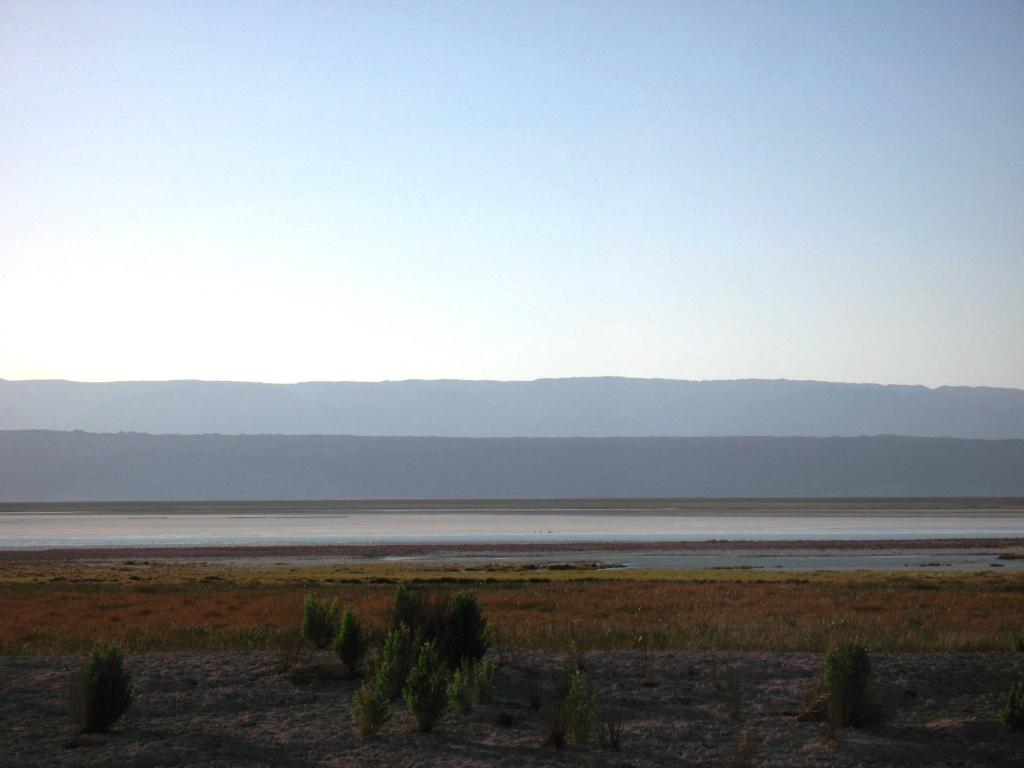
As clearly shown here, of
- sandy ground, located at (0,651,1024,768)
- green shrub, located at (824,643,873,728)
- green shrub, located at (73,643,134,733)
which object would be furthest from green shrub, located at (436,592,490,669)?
green shrub, located at (824,643,873,728)

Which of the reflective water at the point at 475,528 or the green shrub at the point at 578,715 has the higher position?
the green shrub at the point at 578,715

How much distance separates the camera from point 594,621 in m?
20.9

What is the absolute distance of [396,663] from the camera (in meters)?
11.8

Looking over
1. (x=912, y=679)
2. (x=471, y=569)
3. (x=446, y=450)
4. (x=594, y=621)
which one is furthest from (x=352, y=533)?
(x=446, y=450)

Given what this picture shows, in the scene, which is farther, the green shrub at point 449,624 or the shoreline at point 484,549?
the shoreline at point 484,549

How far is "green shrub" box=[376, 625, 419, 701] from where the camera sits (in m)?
11.4

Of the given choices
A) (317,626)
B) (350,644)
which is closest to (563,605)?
(317,626)

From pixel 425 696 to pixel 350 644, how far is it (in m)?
2.38

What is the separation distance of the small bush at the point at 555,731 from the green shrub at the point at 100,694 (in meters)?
4.03

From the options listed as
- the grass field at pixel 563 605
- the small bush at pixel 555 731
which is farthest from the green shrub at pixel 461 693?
the grass field at pixel 563 605

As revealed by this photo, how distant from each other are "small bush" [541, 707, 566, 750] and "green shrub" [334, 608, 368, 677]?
3127mm

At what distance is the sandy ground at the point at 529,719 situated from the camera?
33.5 feet

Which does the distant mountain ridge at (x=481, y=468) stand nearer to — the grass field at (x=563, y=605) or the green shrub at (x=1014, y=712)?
the grass field at (x=563, y=605)

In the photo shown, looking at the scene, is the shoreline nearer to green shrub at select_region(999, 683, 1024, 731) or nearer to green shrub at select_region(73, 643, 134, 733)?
green shrub at select_region(73, 643, 134, 733)
